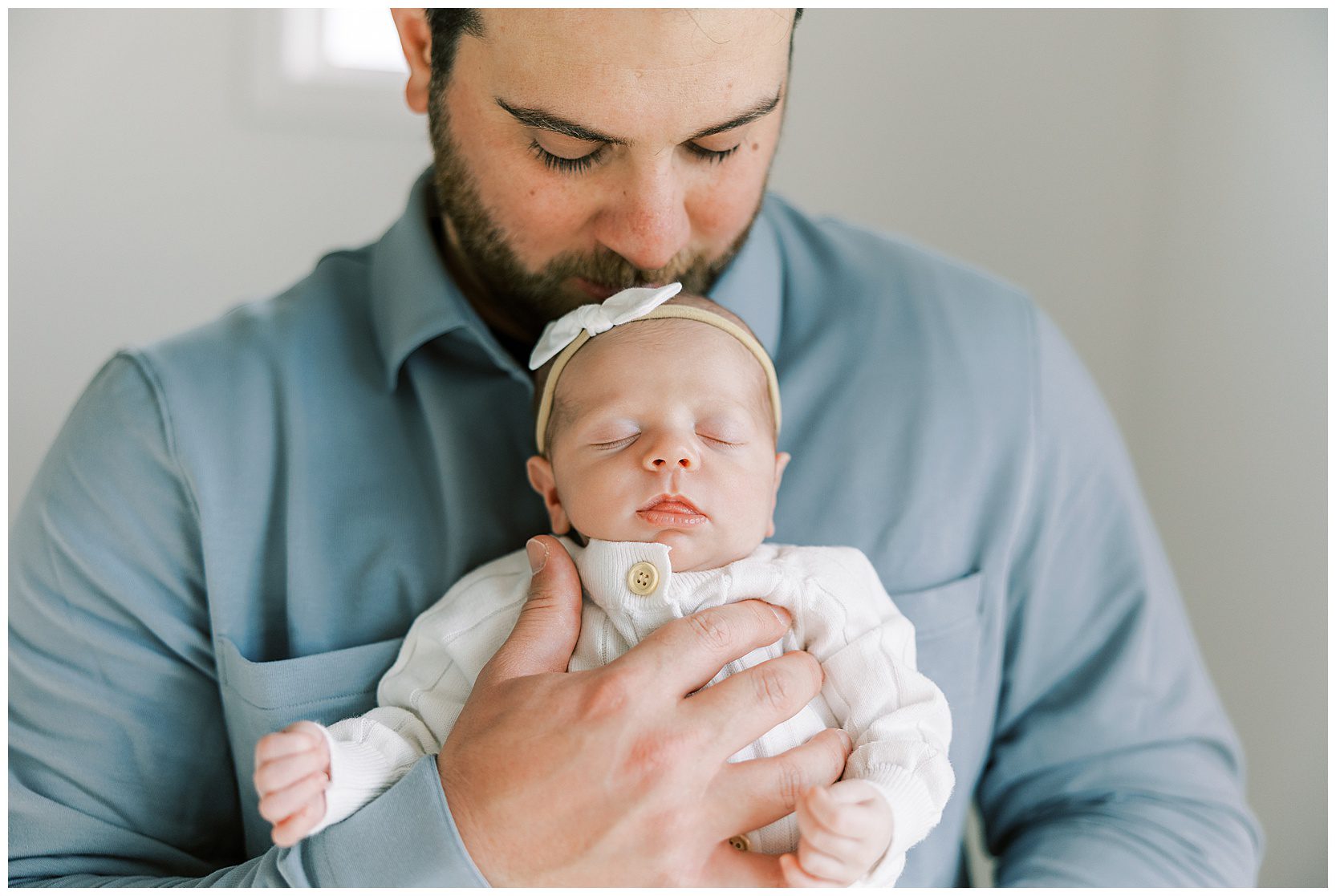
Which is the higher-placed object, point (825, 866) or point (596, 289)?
point (596, 289)

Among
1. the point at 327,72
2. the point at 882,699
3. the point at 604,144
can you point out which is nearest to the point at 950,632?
the point at 882,699

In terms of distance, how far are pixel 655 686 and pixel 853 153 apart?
1.50 m

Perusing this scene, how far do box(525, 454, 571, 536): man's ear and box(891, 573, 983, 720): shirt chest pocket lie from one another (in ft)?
1.34

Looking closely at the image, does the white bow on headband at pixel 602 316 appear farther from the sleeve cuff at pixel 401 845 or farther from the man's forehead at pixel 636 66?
the sleeve cuff at pixel 401 845

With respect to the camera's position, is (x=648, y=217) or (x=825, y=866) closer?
(x=825, y=866)

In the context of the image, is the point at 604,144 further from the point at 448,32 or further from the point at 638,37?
the point at 448,32

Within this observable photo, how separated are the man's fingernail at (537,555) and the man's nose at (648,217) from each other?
343 millimetres

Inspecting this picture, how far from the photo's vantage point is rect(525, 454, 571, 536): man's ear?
3.79 feet

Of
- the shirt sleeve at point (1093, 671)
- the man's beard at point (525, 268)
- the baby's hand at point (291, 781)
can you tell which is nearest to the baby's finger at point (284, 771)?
the baby's hand at point (291, 781)

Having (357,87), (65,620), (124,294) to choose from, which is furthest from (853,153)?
(65,620)

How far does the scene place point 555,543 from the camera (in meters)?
1.12

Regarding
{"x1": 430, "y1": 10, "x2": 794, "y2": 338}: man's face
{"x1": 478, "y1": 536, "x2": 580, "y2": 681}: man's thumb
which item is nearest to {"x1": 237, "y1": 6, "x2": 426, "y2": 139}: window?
{"x1": 430, "y1": 10, "x2": 794, "y2": 338}: man's face

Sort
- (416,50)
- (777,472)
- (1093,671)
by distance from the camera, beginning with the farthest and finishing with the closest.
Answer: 1. (1093,671)
2. (416,50)
3. (777,472)

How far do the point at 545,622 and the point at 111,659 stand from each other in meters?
0.53
